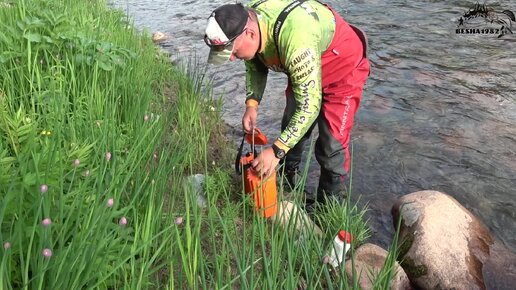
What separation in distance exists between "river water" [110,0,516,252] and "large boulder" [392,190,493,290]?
25 centimetres

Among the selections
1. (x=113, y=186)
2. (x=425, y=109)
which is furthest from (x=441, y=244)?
(x=425, y=109)

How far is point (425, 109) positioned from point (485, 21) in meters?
3.24

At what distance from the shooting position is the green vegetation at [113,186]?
1.44 m

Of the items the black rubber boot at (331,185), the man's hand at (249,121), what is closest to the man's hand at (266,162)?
the man's hand at (249,121)

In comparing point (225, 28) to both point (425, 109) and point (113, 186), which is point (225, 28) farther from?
point (425, 109)

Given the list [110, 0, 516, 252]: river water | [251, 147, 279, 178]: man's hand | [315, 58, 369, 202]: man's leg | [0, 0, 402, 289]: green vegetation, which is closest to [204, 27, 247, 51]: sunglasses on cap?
[0, 0, 402, 289]: green vegetation

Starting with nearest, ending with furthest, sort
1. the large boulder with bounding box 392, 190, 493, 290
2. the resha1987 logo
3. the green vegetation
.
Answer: the green vegetation < the large boulder with bounding box 392, 190, 493, 290 < the resha1987 logo

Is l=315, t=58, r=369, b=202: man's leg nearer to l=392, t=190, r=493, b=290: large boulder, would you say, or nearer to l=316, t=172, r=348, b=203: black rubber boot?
l=316, t=172, r=348, b=203: black rubber boot

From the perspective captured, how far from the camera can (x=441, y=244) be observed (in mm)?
3008

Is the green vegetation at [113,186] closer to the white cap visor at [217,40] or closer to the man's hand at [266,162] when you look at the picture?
the man's hand at [266,162]

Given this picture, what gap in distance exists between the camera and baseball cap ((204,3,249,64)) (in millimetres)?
2365

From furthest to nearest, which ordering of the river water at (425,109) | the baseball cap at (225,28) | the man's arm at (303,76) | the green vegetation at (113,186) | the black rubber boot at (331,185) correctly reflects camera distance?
1. the river water at (425,109)
2. the black rubber boot at (331,185)
3. the man's arm at (303,76)
4. the baseball cap at (225,28)
5. the green vegetation at (113,186)

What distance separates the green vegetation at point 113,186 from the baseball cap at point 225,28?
0.58 m

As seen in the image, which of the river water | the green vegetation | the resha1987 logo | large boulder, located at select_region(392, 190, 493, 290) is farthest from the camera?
the resha1987 logo
